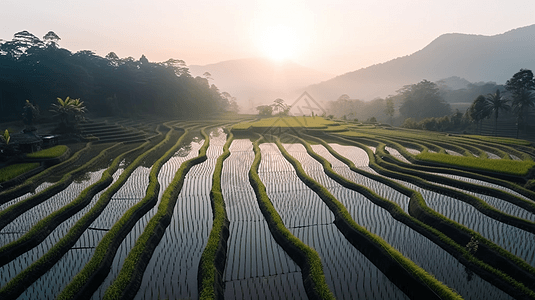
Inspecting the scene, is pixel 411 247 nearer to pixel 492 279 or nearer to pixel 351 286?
pixel 492 279

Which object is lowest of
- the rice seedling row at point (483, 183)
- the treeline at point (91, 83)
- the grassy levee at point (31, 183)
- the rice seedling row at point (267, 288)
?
the rice seedling row at point (267, 288)

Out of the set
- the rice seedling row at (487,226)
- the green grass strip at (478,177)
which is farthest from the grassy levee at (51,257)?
the green grass strip at (478,177)

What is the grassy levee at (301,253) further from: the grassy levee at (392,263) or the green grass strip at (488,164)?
the green grass strip at (488,164)

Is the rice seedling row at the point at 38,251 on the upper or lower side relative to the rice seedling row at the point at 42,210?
lower

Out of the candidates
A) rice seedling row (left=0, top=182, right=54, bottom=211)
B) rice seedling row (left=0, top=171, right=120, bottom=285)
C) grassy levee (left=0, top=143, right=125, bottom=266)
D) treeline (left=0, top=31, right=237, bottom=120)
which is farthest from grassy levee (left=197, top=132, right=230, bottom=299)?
treeline (left=0, top=31, right=237, bottom=120)

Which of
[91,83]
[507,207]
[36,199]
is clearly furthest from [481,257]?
[91,83]

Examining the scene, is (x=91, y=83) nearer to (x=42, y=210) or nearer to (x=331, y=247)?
(x=42, y=210)
